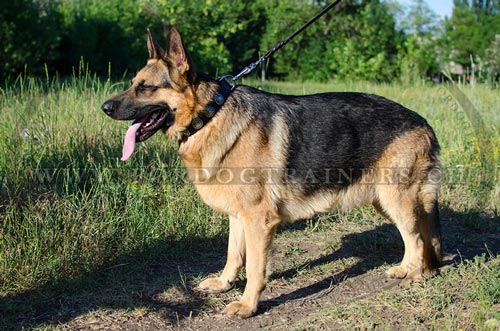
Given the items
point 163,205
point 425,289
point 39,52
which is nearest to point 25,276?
point 163,205

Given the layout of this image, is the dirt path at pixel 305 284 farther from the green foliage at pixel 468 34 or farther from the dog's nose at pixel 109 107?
the green foliage at pixel 468 34

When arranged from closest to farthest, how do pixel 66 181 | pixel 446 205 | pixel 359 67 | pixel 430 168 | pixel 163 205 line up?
pixel 430 168 < pixel 66 181 < pixel 163 205 < pixel 446 205 < pixel 359 67

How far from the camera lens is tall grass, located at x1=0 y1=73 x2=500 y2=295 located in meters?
4.09

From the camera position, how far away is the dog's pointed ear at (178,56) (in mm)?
3625

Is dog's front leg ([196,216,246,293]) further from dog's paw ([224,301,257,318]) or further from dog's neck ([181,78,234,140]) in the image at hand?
dog's neck ([181,78,234,140])

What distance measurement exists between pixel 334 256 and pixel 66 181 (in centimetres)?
257

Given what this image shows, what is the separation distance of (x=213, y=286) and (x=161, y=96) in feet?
5.04

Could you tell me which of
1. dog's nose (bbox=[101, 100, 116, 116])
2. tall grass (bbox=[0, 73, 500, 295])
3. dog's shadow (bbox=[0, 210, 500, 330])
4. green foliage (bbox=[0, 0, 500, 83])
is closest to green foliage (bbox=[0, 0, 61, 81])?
green foliage (bbox=[0, 0, 500, 83])

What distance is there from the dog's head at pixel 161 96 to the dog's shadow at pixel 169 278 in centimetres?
108

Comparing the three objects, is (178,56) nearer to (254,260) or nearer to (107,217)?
(254,260)

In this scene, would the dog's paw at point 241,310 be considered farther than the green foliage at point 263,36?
No

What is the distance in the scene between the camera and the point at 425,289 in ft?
Result: 12.9

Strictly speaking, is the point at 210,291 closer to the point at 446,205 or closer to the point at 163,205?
the point at 163,205

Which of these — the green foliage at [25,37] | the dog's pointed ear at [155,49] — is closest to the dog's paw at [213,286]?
the dog's pointed ear at [155,49]
